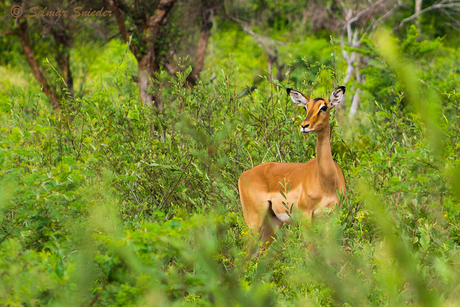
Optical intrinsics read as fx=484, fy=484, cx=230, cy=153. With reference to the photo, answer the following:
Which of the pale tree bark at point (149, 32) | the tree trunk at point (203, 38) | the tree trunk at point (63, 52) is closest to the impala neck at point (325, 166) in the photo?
the pale tree bark at point (149, 32)

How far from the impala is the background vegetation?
235 millimetres

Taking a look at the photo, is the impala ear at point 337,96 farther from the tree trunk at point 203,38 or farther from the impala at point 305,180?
the tree trunk at point 203,38

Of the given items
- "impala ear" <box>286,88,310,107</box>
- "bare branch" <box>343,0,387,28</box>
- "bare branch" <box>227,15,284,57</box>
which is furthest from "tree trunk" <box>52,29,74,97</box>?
"bare branch" <box>343,0,387,28</box>

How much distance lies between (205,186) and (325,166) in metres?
1.55

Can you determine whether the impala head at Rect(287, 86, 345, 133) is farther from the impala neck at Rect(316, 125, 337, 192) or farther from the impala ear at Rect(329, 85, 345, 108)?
the impala neck at Rect(316, 125, 337, 192)

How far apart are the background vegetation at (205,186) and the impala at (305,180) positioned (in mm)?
235

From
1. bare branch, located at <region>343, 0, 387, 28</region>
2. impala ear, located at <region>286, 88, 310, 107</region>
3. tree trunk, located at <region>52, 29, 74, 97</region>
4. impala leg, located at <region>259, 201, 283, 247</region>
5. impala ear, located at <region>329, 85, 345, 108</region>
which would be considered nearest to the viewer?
impala ear, located at <region>329, 85, 345, 108</region>

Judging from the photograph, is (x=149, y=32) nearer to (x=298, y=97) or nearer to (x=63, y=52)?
A: (x=63, y=52)

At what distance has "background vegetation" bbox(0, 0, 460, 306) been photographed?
1.71m

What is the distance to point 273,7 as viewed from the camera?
81.6ft

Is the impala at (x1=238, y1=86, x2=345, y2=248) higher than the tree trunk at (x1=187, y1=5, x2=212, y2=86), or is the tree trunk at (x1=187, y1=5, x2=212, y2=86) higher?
the impala at (x1=238, y1=86, x2=345, y2=248)

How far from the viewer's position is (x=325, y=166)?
5285mm


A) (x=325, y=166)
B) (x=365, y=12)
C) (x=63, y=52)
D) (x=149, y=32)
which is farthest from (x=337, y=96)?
(x=365, y=12)

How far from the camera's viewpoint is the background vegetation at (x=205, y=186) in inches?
67.1
